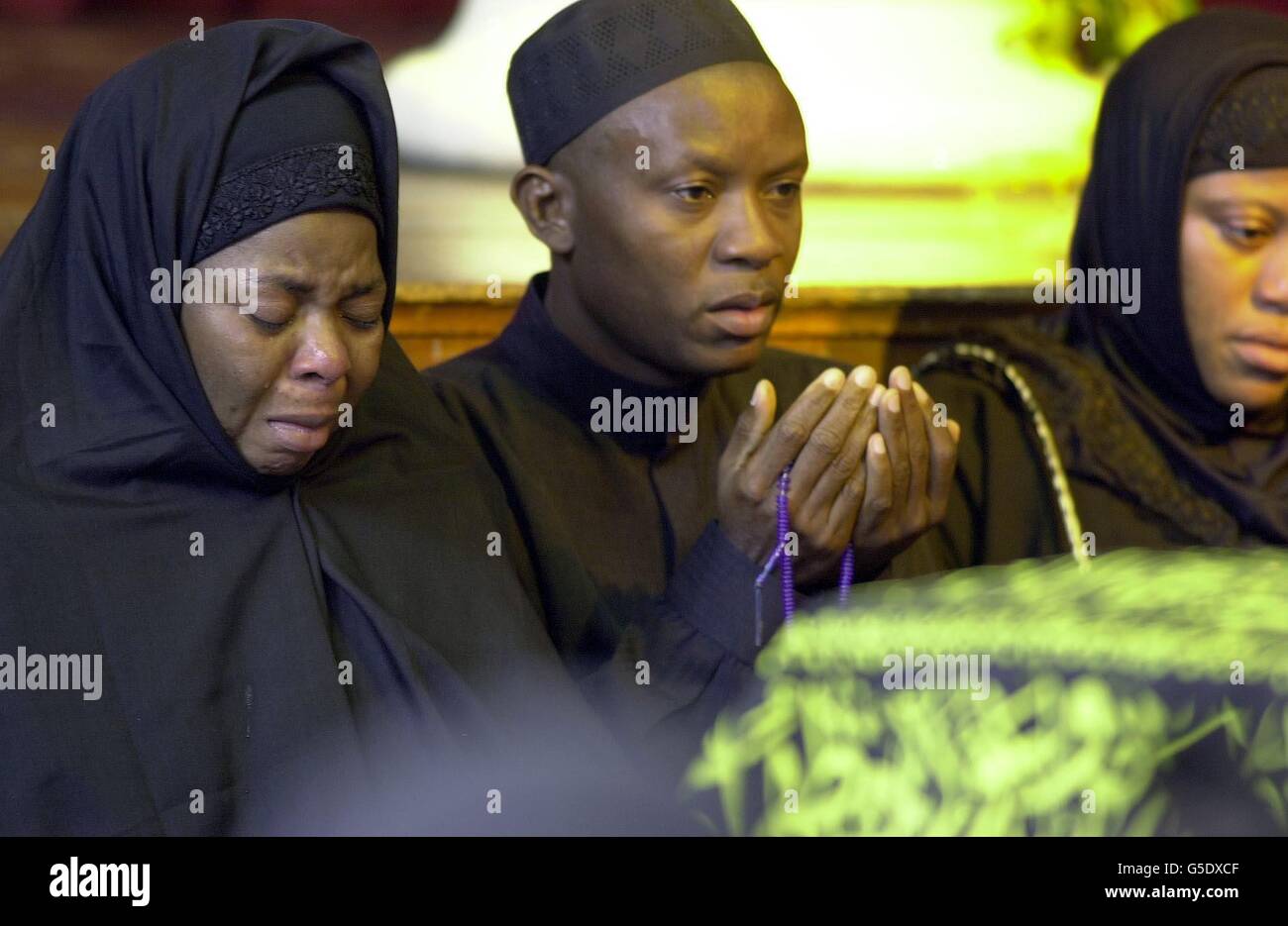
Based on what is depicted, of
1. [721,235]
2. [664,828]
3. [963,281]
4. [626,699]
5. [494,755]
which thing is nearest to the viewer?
[664,828]

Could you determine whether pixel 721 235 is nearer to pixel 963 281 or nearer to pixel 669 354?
pixel 669 354

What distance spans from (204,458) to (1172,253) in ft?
5.29

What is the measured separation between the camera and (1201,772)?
1114 mm

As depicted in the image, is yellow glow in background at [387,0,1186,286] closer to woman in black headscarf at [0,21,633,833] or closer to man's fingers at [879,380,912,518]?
man's fingers at [879,380,912,518]

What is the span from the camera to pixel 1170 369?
2.72m

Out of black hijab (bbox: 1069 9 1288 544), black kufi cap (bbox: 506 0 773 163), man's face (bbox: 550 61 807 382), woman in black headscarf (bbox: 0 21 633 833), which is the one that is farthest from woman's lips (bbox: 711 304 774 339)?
black hijab (bbox: 1069 9 1288 544)

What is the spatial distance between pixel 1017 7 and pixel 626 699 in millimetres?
2078

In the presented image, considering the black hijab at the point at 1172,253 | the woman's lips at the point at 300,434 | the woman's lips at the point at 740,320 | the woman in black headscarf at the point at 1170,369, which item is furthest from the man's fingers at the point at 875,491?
the black hijab at the point at 1172,253

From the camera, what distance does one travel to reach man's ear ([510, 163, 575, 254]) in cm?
234

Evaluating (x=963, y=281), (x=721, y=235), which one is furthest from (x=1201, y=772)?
(x=963, y=281)

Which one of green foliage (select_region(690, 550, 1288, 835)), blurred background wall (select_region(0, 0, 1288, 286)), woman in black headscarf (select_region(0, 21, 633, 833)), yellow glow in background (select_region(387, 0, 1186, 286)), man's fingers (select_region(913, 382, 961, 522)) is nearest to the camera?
green foliage (select_region(690, 550, 1288, 835))

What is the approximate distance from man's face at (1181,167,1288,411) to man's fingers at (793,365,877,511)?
0.87 meters

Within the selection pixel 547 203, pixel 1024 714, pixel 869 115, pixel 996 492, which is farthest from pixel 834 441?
pixel 869 115

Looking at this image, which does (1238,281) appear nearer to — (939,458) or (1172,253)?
(1172,253)
